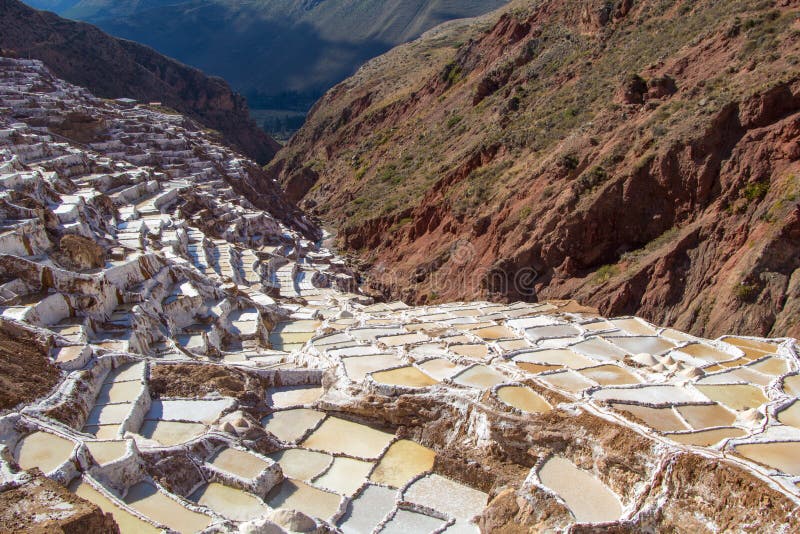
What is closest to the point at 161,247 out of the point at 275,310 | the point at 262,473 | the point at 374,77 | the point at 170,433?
the point at 275,310

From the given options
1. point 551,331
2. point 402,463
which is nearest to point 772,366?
point 551,331

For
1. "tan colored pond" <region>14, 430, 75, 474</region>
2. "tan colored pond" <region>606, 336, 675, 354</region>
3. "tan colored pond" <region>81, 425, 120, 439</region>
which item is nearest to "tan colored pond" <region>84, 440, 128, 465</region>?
"tan colored pond" <region>14, 430, 75, 474</region>

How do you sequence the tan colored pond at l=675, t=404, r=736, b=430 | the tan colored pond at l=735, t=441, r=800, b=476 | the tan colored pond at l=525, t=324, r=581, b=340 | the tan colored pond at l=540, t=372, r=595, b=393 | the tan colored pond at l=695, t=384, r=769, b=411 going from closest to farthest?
the tan colored pond at l=735, t=441, r=800, b=476, the tan colored pond at l=675, t=404, r=736, b=430, the tan colored pond at l=695, t=384, r=769, b=411, the tan colored pond at l=540, t=372, r=595, b=393, the tan colored pond at l=525, t=324, r=581, b=340

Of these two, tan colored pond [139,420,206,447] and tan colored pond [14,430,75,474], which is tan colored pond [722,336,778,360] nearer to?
tan colored pond [139,420,206,447]

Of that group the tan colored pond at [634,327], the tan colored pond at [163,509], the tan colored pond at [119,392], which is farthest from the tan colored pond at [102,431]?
the tan colored pond at [634,327]

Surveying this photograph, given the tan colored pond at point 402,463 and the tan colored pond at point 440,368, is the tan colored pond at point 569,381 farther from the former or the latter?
the tan colored pond at point 402,463

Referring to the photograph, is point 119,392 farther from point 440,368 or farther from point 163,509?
point 440,368

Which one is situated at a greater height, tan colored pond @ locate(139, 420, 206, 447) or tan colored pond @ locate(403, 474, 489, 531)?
tan colored pond @ locate(139, 420, 206, 447)
